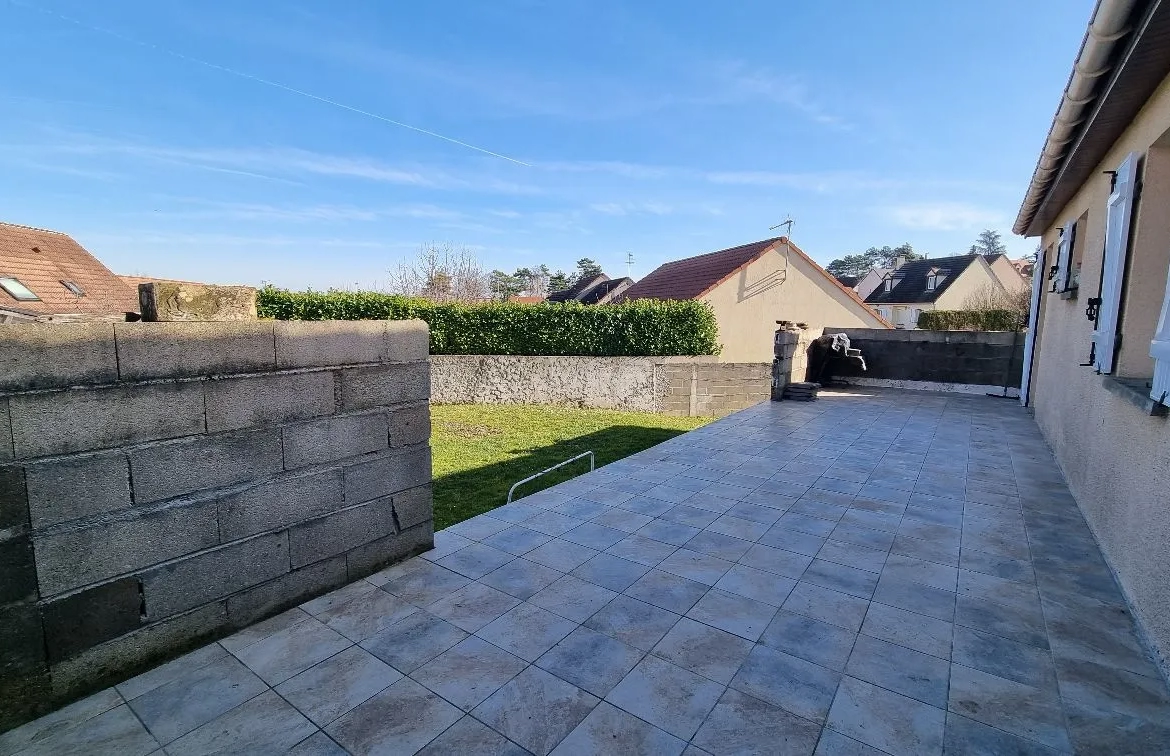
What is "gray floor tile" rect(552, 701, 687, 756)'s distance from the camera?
158 centimetres

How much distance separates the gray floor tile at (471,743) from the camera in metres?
1.58

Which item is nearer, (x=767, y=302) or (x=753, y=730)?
(x=753, y=730)

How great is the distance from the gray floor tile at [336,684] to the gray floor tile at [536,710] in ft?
1.54

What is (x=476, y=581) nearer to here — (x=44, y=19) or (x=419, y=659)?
(x=419, y=659)

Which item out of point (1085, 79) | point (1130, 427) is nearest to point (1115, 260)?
point (1085, 79)

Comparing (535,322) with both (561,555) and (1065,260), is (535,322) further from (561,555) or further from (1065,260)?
(1065,260)

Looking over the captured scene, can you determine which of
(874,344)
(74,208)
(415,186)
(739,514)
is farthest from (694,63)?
(415,186)

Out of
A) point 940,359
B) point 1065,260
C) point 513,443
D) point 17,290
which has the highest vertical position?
point 1065,260

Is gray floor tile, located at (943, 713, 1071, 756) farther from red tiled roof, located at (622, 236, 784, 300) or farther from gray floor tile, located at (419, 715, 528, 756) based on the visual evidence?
red tiled roof, located at (622, 236, 784, 300)

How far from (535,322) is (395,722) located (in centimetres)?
990

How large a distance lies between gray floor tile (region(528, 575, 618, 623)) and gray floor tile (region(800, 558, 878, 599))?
3.91ft

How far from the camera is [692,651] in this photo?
2.12m

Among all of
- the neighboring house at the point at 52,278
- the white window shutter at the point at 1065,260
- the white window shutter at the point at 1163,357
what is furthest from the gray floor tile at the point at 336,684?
the neighboring house at the point at 52,278

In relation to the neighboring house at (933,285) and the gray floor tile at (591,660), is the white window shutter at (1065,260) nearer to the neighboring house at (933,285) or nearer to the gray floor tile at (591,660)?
the gray floor tile at (591,660)
